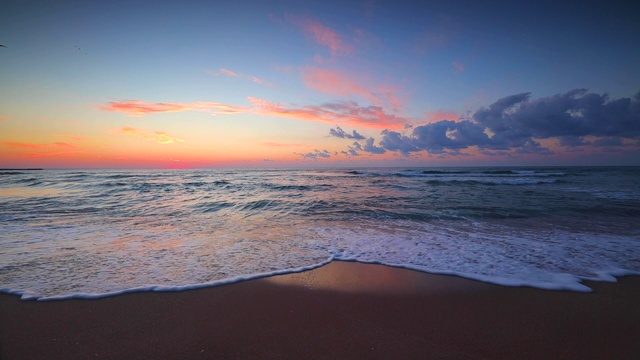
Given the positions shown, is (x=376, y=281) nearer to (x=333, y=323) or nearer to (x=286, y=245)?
(x=333, y=323)

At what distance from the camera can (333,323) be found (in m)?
2.97

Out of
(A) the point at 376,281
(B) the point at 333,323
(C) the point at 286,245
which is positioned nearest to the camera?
(B) the point at 333,323

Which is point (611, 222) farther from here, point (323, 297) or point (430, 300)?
point (323, 297)

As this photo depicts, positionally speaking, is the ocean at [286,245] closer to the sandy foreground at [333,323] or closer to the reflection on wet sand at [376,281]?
the reflection on wet sand at [376,281]

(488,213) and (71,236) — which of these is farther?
(488,213)

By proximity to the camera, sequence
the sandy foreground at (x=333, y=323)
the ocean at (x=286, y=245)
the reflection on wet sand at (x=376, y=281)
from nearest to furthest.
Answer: the sandy foreground at (x=333, y=323) → the reflection on wet sand at (x=376, y=281) → the ocean at (x=286, y=245)

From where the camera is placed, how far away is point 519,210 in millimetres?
10836

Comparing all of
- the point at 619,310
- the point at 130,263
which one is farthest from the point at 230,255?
the point at 619,310

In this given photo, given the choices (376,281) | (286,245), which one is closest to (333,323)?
(376,281)

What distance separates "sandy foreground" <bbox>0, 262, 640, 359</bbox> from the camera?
98.6 inches

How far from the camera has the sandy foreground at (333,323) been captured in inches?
98.6

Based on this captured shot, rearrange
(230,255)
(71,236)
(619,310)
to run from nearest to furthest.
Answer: (619,310), (230,255), (71,236)

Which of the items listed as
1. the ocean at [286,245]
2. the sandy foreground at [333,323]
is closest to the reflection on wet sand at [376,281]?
the sandy foreground at [333,323]

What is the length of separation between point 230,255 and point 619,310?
5.90 meters
